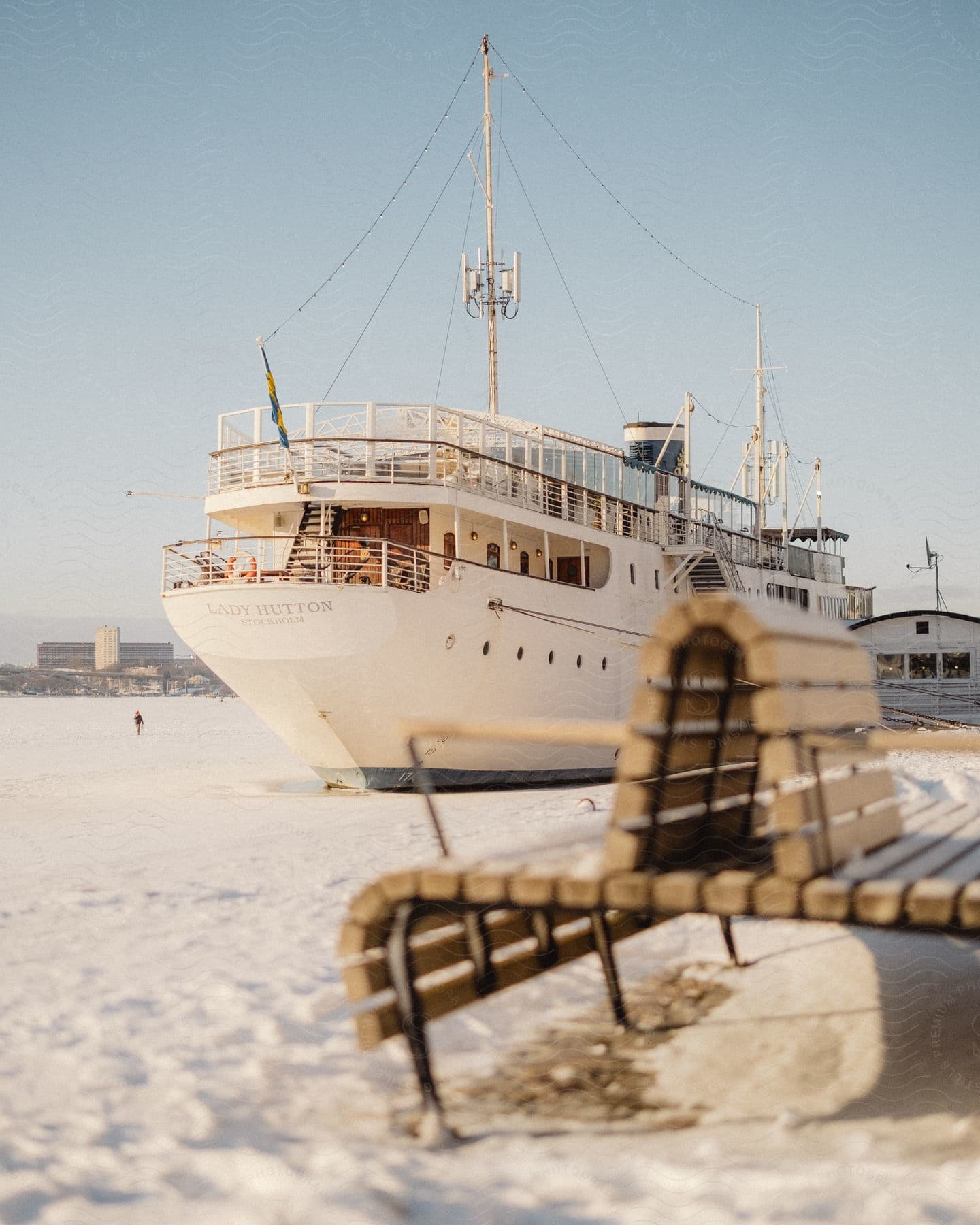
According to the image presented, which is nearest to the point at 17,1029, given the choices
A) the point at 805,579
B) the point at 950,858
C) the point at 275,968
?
the point at 275,968

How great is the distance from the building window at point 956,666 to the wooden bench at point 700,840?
2632 centimetres

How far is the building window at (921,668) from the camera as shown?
91.7 ft

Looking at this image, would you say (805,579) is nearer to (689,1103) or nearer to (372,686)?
(372,686)

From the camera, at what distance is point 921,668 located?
91.8 feet

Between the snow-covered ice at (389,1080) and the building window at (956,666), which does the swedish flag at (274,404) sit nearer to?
the snow-covered ice at (389,1080)

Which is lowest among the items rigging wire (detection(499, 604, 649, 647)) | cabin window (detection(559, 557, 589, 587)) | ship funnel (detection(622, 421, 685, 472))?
rigging wire (detection(499, 604, 649, 647))

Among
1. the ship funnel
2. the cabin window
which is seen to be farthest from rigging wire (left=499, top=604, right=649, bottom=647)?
the ship funnel

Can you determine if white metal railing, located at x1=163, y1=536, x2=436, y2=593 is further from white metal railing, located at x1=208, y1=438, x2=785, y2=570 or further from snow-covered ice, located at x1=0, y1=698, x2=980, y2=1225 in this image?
snow-covered ice, located at x1=0, y1=698, x2=980, y2=1225

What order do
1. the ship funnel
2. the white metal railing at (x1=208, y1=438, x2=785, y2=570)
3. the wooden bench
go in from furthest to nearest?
the ship funnel
the white metal railing at (x1=208, y1=438, x2=785, y2=570)
the wooden bench

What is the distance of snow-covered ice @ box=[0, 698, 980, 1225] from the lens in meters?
2.49

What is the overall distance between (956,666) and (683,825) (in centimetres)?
2732

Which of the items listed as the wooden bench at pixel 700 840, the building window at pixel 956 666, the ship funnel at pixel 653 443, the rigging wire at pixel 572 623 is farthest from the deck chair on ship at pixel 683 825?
the building window at pixel 956 666

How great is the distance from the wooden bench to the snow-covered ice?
36 centimetres

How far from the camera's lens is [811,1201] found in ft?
7.97
